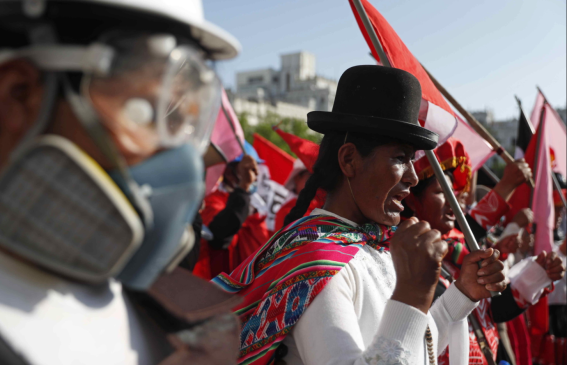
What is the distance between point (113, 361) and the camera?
38.4 inches

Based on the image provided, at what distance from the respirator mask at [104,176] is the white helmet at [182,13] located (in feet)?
0.16

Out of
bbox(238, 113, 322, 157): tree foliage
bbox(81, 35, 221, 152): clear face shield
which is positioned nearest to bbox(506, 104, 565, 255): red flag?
bbox(81, 35, 221, 152): clear face shield

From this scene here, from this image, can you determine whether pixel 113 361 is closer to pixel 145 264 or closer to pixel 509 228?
pixel 145 264

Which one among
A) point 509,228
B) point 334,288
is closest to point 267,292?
point 334,288

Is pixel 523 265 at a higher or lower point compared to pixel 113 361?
lower

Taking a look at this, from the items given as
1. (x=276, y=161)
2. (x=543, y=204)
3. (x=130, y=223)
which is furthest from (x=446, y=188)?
(x=276, y=161)

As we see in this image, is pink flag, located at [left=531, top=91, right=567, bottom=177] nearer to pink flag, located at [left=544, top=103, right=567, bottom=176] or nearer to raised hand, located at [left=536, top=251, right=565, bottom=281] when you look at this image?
pink flag, located at [left=544, top=103, right=567, bottom=176]

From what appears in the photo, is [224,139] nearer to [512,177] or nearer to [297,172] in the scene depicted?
[297,172]

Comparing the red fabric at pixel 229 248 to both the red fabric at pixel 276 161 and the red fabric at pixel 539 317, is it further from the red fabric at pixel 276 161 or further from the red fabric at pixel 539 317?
the red fabric at pixel 539 317

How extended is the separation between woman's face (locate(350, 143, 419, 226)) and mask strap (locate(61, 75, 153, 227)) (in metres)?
1.42

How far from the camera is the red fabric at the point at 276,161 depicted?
7.90m

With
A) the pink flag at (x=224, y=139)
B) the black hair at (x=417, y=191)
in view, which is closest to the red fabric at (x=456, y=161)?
the black hair at (x=417, y=191)

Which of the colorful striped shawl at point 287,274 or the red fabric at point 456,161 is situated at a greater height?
the red fabric at point 456,161

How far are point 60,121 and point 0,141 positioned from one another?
0.32ft
